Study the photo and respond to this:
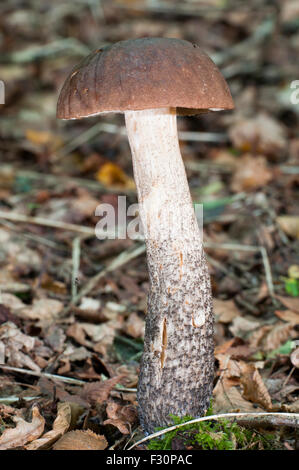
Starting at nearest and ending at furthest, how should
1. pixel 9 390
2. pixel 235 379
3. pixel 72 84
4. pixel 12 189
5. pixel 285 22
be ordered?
pixel 72 84 < pixel 9 390 < pixel 235 379 < pixel 12 189 < pixel 285 22

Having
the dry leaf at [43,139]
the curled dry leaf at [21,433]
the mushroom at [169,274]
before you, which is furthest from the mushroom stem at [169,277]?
the dry leaf at [43,139]

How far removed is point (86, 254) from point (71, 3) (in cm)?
587

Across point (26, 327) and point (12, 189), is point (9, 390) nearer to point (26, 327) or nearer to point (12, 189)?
point (26, 327)

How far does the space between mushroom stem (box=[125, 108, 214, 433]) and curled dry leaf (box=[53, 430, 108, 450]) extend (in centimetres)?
30

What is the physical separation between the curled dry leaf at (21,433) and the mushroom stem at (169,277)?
1.76ft

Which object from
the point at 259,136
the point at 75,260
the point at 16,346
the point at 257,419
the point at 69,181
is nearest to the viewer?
the point at 257,419

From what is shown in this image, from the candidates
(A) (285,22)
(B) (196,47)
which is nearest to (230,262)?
(B) (196,47)

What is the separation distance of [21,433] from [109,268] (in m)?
1.72

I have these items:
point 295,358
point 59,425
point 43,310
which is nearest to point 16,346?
point 43,310

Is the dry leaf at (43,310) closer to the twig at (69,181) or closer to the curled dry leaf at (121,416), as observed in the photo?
the curled dry leaf at (121,416)

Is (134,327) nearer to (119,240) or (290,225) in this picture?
(119,240)

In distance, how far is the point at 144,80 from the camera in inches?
78.2
